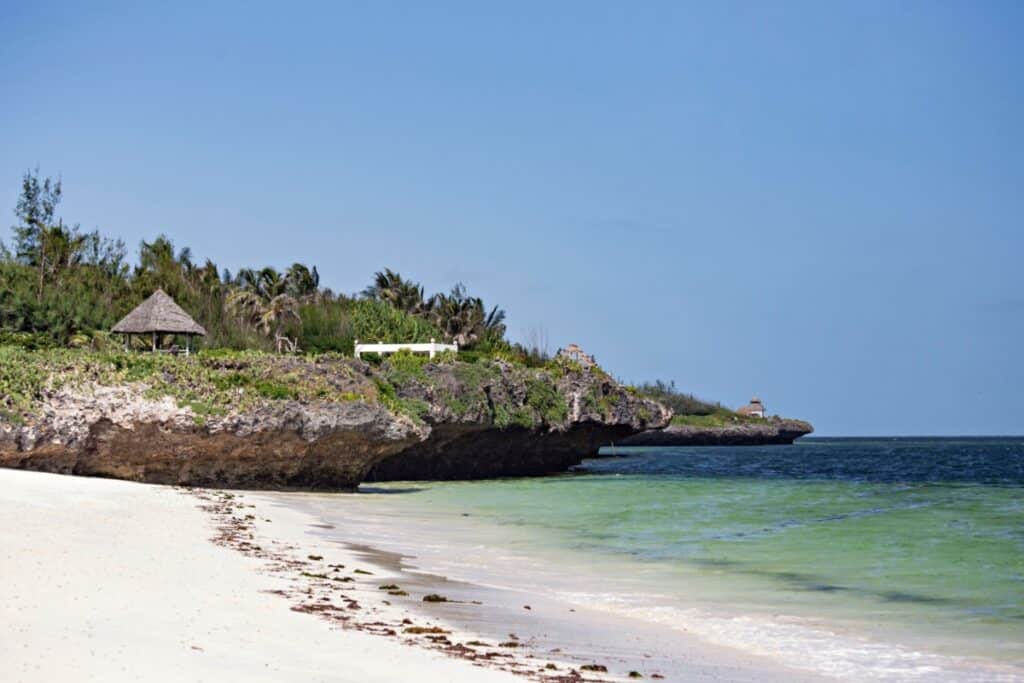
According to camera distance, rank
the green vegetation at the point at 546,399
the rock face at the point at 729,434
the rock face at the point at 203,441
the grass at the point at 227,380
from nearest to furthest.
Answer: the rock face at the point at 203,441 → the grass at the point at 227,380 → the green vegetation at the point at 546,399 → the rock face at the point at 729,434

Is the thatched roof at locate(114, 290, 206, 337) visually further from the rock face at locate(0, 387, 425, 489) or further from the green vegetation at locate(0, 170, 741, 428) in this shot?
the rock face at locate(0, 387, 425, 489)

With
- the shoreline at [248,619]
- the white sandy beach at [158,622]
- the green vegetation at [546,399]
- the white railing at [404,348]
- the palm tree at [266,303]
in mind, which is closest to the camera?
the white sandy beach at [158,622]

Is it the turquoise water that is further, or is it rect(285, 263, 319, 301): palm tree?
rect(285, 263, 319, 301): palm tree

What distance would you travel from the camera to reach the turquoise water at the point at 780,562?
10.4 metres

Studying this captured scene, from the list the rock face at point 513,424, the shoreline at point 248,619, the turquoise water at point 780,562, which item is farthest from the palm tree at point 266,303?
the shoreline at point 248,619

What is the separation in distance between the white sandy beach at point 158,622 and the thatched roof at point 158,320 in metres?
22.7

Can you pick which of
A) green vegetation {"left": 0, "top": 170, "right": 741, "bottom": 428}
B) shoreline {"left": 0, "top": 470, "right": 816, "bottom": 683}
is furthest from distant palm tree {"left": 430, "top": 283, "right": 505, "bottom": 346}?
shoreline {"left": 0, "top": 470, "right": 816, "bottom": 683}

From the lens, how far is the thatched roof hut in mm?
35625

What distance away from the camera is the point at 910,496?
3169cm

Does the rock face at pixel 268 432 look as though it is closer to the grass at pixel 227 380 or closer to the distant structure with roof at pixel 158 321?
the grass at pixel 227 380

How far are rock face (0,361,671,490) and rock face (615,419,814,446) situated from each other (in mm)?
84681

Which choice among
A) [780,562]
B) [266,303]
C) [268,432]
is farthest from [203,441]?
[266,303]

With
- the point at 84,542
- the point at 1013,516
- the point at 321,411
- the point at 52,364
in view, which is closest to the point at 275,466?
the point at 321,411

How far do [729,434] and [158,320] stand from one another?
10811 centimetres
